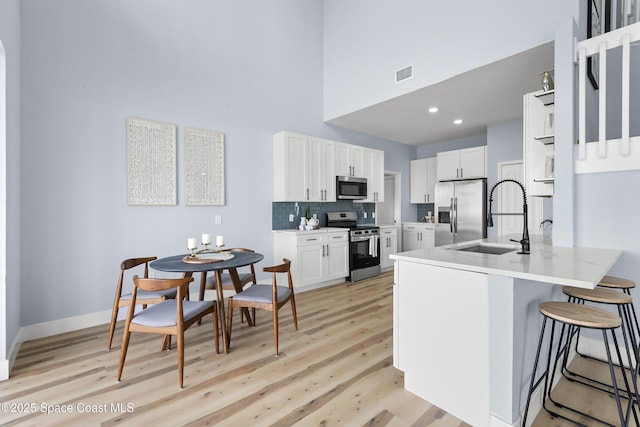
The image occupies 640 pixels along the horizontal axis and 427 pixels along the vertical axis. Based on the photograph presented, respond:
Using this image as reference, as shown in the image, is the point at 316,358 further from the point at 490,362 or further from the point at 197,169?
the point at 197,169

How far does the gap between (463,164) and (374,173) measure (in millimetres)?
1753

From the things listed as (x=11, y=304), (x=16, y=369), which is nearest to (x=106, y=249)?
(x=11, y=304)

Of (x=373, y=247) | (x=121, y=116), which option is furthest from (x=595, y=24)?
(x=121, y=116)

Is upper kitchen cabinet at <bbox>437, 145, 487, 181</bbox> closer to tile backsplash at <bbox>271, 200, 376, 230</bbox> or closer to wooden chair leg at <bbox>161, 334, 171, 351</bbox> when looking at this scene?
tile backsplash at <bbox>271, 200, 376, 230</bbox>

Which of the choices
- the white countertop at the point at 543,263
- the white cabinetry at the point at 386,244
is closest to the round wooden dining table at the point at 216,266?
the white countertop at the point at 543,263

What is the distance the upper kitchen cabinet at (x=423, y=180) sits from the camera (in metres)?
6.69

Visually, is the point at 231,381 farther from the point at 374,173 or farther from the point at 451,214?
the point at 451,214

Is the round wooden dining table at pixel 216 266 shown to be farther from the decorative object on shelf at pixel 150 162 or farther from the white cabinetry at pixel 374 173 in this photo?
the white cabinetry at pixel 374 173

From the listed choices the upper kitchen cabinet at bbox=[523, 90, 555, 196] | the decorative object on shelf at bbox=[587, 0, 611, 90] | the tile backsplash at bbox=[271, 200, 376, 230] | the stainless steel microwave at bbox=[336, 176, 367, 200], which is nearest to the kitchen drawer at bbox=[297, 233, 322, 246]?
the tile backsplash at bbox=[271, 200, 376, 230]

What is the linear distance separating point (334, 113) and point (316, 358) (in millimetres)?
3815

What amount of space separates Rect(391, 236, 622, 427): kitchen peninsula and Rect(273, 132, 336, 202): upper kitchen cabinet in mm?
2759

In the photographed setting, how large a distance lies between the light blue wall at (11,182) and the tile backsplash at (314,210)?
9.00 ft

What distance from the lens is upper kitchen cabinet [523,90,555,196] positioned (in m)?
2.65

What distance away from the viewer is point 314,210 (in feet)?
17.2
